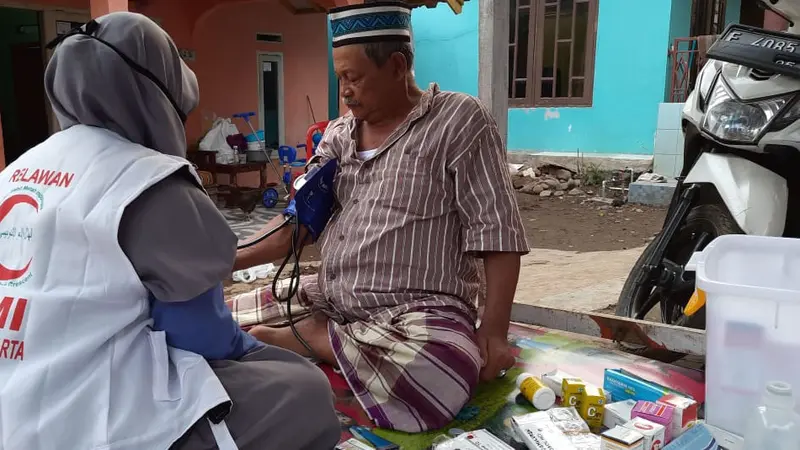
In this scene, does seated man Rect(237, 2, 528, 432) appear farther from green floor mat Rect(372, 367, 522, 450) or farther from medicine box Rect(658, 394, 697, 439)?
medicine box Rect(658, 394, 697, 439)

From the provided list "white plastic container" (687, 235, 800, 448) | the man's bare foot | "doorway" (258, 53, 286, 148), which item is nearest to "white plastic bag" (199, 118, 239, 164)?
"doorway" (258, 53, 286, 148)

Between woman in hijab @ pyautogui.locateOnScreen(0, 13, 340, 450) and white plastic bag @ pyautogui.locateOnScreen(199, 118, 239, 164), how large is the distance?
22.5ft

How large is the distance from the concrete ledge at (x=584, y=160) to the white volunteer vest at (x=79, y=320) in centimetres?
792

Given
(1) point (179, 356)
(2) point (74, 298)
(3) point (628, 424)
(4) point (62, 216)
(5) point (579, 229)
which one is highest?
(4) point (62, 216)

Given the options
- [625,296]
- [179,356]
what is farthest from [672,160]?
[179,356]

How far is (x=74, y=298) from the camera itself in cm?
113

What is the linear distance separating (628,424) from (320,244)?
1129 millimetres

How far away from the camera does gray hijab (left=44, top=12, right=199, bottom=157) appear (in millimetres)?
1212

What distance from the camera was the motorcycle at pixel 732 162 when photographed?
6.40ft

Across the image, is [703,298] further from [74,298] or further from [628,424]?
[74,298]

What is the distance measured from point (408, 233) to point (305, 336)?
48cm

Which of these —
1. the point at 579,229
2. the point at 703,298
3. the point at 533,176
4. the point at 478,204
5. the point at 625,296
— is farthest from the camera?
the point at 533,176

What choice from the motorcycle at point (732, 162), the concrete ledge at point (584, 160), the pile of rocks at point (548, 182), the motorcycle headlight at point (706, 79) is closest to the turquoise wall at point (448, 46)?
the concrete ledge at point (584, 160)

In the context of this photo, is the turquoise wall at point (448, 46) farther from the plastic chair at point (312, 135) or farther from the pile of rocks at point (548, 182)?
the plastic chair at point (312, 135)
